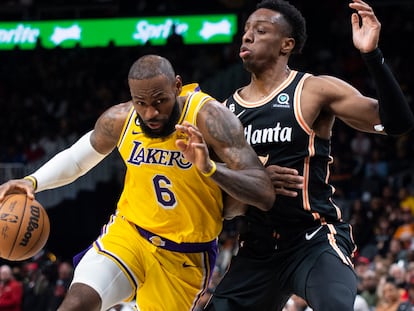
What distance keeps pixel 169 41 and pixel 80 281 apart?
33.9 feet

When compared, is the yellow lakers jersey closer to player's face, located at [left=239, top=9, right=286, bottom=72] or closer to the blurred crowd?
player's face, located at [left=239, top=9, right=286, bottom=72]

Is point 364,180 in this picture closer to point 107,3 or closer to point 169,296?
point 107,3

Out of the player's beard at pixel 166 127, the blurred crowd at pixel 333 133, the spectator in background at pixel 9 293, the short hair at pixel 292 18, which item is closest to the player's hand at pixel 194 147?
the player's beard at pixel 166 127

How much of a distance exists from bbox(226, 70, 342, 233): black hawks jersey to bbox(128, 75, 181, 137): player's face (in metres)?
0.53

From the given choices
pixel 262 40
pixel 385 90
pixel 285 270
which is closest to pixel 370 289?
pixel 285 270

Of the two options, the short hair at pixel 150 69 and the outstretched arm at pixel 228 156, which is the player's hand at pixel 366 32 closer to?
the outstretched arm at pixel 228 156

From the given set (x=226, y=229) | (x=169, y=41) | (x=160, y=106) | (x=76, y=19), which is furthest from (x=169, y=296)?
(x=76, y=19)

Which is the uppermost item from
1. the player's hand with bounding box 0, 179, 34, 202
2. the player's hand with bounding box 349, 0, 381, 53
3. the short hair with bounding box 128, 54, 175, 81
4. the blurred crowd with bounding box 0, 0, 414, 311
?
the player's hand with bounding box 349, 0, 381, 53

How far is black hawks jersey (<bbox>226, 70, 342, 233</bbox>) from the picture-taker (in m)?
4.91

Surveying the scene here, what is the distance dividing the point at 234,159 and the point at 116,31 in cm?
1094

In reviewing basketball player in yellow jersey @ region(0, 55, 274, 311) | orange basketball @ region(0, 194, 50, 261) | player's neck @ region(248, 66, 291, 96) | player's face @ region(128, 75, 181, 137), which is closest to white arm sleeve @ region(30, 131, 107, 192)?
basketball player in yellow jersey @ region(0, 55, 274, 311)

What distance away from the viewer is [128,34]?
15109mm

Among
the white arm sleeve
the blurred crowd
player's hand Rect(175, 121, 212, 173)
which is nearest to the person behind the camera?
player's hand Rect(175, 121, 212, 173)

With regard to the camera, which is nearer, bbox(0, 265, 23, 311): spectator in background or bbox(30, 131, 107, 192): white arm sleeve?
bbox(30, 131, 107, 192): white arm sleeve
